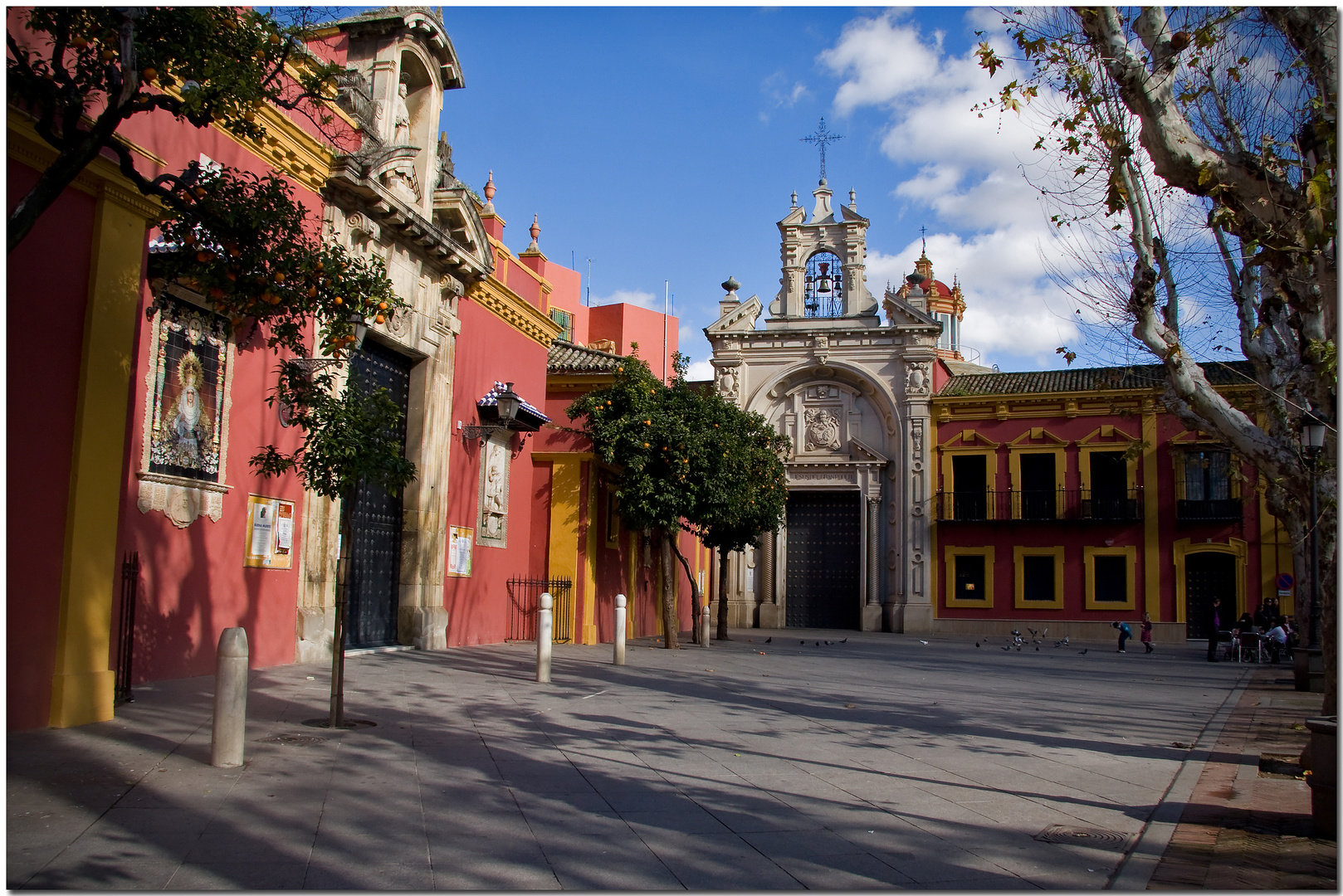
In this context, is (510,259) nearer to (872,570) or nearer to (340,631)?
(340,631)

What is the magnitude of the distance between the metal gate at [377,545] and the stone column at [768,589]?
19.2 m

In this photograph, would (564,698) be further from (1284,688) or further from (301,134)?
(1284,688)

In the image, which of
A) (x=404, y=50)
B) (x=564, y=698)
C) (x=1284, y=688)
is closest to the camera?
(x=564, y=698)

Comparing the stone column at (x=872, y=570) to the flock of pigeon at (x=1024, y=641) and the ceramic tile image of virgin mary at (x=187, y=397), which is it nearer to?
the flock of pigeon at (x=1024, y=641)

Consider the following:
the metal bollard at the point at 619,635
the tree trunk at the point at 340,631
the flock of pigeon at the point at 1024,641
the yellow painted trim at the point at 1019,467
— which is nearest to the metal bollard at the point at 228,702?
the tree trunk at the point at 340,631

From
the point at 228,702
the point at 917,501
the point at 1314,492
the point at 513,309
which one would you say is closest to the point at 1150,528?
the point at 917,501

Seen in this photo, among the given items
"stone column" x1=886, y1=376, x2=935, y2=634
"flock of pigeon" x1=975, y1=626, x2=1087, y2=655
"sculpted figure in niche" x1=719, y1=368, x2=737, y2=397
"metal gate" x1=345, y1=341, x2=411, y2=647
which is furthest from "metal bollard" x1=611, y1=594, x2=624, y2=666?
"sculpted figure in niche" x1=719, y1=368, x2=737, y2=397

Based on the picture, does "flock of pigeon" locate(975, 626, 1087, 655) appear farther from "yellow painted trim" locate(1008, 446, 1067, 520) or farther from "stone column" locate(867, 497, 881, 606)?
"stone column" locate(867, 497, 881, 606)

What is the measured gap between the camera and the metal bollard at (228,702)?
5.90 metres

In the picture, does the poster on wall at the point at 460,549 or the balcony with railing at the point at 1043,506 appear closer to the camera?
the poster on wall at the point at 460,549

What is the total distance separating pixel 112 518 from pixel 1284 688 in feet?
51.5

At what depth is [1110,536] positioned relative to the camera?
30.6 metres

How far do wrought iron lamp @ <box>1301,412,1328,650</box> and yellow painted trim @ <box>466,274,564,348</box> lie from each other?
37.0 ft

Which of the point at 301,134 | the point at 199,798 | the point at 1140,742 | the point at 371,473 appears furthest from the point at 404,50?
the point at 1140,742
